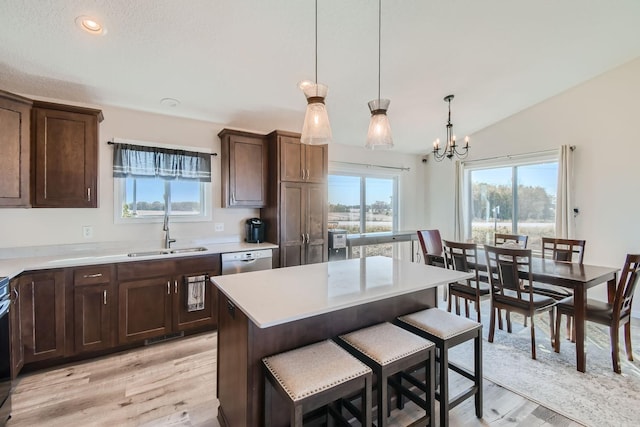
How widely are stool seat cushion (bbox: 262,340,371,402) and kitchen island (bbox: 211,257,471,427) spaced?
12cm

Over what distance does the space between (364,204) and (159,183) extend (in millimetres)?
3262

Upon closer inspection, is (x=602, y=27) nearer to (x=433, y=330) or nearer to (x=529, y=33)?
(x=529, y=33)

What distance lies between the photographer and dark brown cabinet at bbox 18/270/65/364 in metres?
2.28

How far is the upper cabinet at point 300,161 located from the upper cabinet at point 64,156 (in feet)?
6.11

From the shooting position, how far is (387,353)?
59.1 inches

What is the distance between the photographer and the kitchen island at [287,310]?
1431mm

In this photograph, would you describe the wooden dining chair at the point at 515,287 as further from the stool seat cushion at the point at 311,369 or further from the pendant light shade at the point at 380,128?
the stool seat cushion at the point at 311,369

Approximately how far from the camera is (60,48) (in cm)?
224

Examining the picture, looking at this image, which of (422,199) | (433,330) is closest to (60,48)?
(433,330)

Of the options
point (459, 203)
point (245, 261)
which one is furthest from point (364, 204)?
point (245, 261)

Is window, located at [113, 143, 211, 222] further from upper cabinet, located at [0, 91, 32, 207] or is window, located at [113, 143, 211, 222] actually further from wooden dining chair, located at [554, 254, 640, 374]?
wooden dining chair, located at [554, 254, 640, 374]

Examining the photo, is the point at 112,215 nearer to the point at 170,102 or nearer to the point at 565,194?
the point at 170,102

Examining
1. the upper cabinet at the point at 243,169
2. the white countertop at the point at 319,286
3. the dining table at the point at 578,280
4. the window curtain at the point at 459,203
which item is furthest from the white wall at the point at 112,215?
the window curtain at the point at 459,203

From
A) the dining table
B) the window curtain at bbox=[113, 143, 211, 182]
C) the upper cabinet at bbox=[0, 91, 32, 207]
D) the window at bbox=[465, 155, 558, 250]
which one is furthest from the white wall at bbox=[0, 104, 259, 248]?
the window at bbox=[465, 155, 558, 250]
